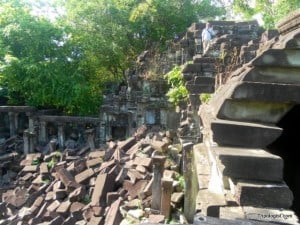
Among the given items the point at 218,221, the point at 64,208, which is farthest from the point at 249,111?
the point at 64,208

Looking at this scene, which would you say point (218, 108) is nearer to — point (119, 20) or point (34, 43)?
point (34, 43)

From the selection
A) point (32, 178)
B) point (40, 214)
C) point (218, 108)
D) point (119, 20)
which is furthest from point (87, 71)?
point (218, 108)

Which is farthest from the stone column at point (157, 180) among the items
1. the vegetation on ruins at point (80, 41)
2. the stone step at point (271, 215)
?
A: the vegetation on ruins at point (80, 41)

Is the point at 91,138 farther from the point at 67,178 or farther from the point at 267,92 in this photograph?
the point at 267,92

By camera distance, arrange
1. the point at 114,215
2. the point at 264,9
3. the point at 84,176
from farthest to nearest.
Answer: the point at 264,9 < the point at 84,176 < the point at 114,215

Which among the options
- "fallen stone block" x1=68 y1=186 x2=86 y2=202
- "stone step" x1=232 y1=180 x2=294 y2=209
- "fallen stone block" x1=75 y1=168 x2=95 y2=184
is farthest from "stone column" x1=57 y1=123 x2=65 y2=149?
"stone step" x1=232 y1=180 x2=294 y2=209

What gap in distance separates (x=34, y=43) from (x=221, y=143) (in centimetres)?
1708

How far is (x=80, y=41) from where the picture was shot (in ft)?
63.5

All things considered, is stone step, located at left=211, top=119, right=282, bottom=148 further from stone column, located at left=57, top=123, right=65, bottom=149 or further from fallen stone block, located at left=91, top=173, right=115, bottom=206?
stone column, located at left=57, top=123, right=65, bottom=149

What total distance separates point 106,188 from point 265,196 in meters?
6.34

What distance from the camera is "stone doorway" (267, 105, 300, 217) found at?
388 cm

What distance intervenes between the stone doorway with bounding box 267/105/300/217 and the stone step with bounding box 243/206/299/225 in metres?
1.65

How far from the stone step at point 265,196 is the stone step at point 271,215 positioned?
35mm

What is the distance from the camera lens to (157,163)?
242 inches
